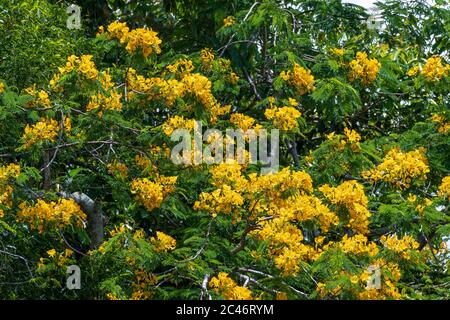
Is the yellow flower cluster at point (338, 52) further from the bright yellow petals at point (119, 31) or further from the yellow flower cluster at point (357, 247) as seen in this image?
the yellow flower cluster at point (357, 247)

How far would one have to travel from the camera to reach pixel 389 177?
8852 millimetres

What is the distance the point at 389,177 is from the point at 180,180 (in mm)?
1575

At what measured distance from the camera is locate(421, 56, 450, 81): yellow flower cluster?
994 cm

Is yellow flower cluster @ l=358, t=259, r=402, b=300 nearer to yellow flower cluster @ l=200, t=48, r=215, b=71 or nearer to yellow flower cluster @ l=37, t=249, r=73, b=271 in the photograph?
yellow flower cluster @ l=37, t=249, r=73, b=271

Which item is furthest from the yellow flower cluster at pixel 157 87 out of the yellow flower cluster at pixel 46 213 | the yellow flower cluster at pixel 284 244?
the yellow flower cluster at pixel 284 244

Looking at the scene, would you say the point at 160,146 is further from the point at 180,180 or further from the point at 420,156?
the point at 420,156

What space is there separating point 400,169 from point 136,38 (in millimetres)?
2220

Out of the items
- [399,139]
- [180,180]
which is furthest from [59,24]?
[399,139]

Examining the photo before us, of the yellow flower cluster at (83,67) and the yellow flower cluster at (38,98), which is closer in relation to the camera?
the yellow flower cluster at (83,67)

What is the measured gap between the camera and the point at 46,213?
8227 millimetres

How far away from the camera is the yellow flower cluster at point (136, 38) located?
8.88 metres

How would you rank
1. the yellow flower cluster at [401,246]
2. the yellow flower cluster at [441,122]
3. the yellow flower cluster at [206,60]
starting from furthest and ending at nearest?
the yellow flower cluster at [206,60] → the yellow flower cluster at [441,122] → the yellow flower cluster at [401,246]

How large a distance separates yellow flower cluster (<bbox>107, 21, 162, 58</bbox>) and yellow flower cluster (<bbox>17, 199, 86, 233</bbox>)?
4.50ft

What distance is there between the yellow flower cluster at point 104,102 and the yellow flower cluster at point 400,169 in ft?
6.54
